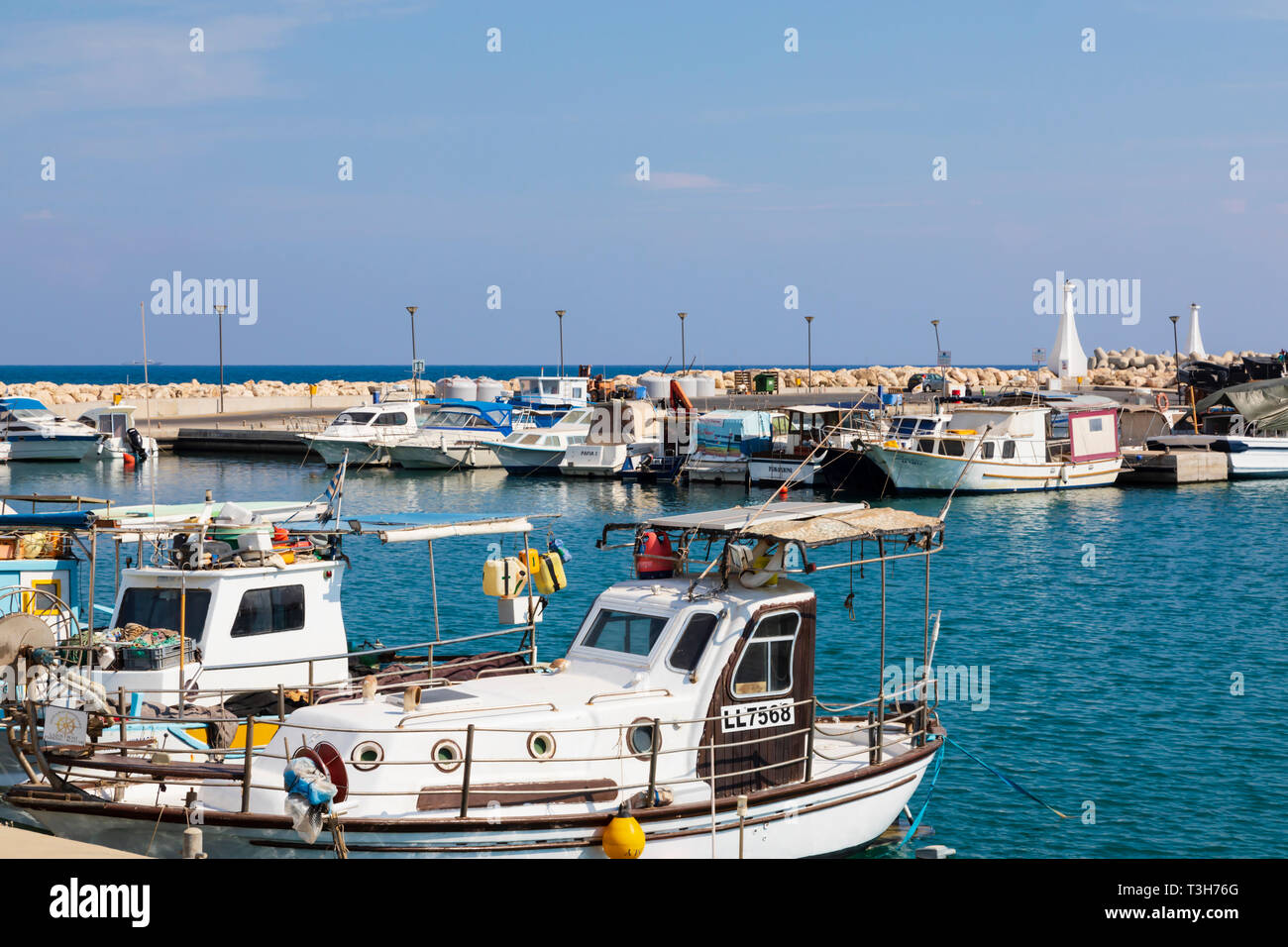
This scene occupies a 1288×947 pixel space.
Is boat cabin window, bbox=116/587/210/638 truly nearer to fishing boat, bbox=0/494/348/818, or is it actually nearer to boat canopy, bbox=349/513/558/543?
fishing boat, bbox=0/494/348/818

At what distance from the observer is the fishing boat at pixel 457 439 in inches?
2756

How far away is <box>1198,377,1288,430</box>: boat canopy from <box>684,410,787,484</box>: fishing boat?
87.8 ft

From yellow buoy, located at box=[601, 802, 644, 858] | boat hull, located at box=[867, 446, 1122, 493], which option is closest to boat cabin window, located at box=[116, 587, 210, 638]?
yellow buoy, located at box=[601, 802, 644, 858]

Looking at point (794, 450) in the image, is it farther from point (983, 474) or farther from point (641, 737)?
point (641, 737)

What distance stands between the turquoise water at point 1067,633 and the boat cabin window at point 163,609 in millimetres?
10031

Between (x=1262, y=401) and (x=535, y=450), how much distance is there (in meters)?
40.9

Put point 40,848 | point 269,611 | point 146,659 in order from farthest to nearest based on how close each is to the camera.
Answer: point 269,611
point 146,659
point 40,848

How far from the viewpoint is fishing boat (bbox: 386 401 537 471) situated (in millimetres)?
Answer: 70000

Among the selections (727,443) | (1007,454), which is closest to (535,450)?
(727,443)

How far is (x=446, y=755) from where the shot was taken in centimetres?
1284
